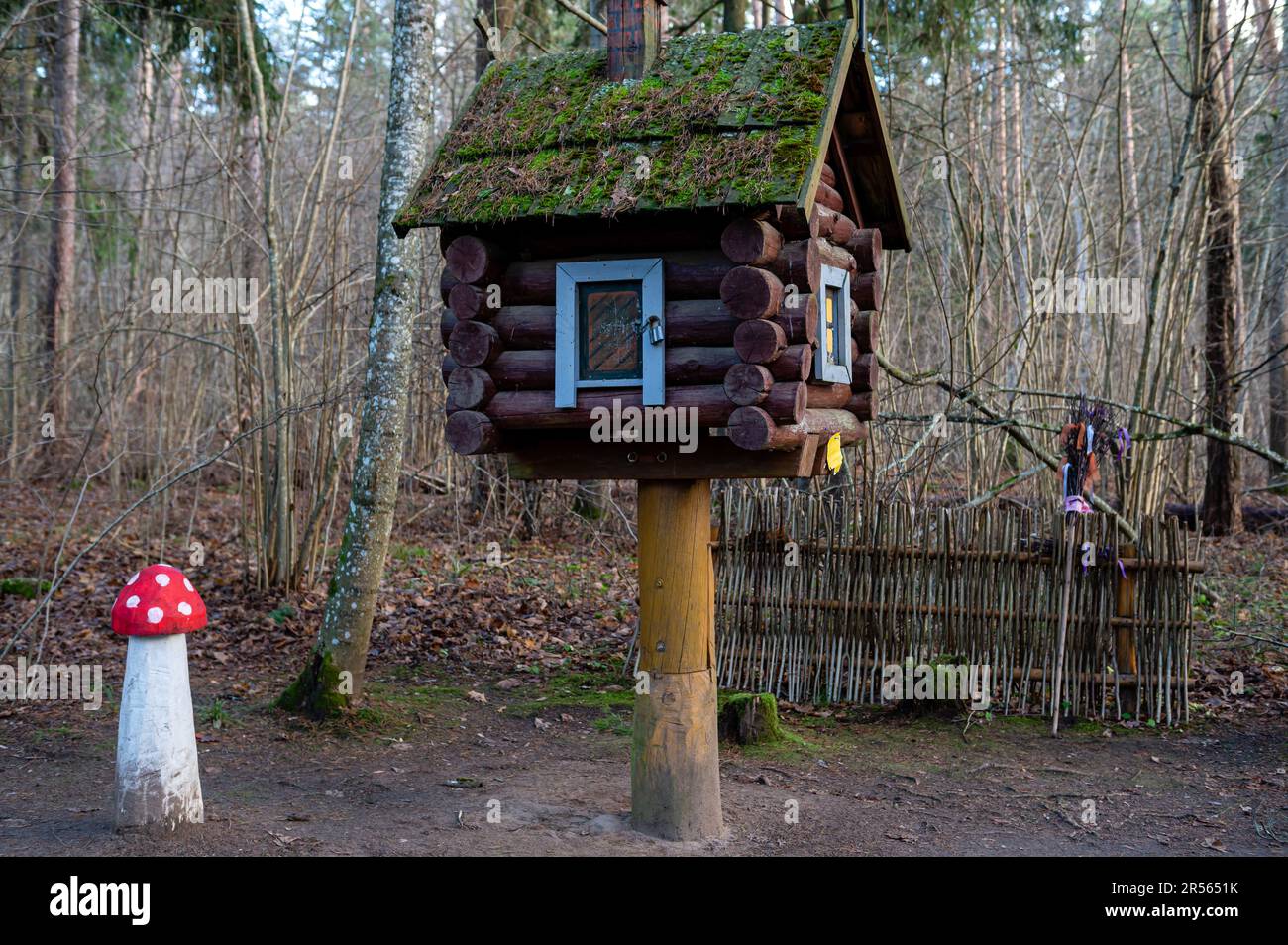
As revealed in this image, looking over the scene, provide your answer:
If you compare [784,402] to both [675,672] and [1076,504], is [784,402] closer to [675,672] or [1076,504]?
[675,672]

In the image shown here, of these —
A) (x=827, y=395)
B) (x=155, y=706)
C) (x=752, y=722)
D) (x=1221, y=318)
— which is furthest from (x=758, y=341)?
(x=1221, y=318)

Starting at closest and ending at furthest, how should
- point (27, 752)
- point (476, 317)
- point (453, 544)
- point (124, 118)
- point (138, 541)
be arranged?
point (476, 317)
point (27, 752)
point (138, 541)
point (453, 544)
point (124, 118)

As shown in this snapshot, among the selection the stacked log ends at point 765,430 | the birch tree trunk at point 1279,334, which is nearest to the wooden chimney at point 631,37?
the stacked log ends at point 765,430

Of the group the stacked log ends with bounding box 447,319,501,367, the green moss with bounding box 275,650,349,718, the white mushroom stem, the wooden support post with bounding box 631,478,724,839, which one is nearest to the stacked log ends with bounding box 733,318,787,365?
the wooden support post with bounding box 631,478,724,839

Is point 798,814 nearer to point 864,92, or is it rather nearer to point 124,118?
point 864,92

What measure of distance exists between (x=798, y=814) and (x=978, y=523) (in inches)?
119

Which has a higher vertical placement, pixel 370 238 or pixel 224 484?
pixel 370 238

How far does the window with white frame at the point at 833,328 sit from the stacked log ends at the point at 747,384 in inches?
26.7

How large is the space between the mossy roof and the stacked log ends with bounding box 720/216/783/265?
0.48 ft

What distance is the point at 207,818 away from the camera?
5371 millimetres

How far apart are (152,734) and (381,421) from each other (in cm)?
297

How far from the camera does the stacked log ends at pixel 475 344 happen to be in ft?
16.4

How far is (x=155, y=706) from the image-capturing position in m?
4.89

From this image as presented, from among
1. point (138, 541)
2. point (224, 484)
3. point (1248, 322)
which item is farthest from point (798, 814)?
point (1248, 322)
